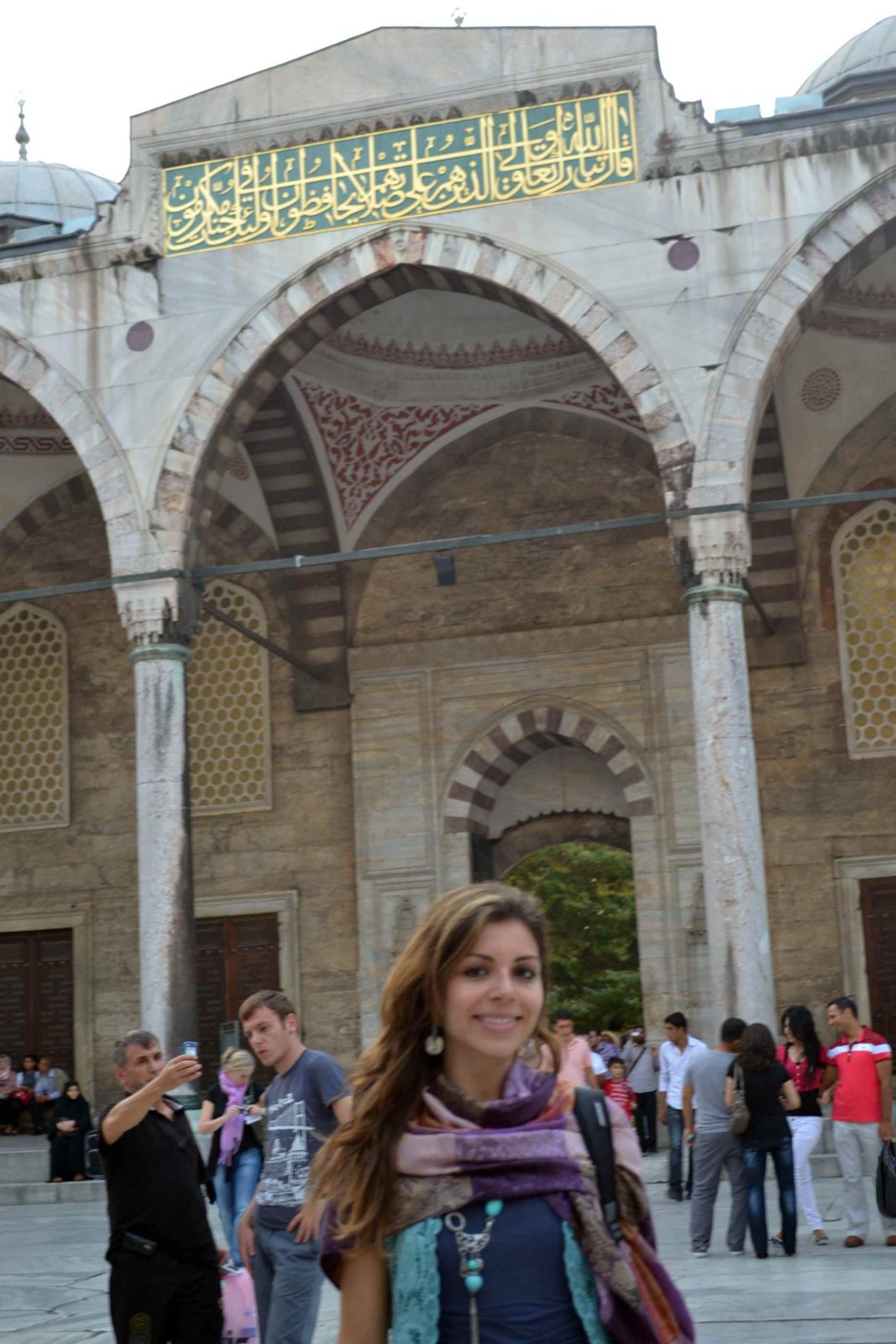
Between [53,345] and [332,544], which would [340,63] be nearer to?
[53,345]

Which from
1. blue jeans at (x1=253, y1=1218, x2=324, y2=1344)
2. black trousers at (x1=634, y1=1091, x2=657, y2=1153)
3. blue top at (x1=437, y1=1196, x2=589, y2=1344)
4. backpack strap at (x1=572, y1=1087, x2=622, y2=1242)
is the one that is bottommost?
black trousers at (x1=634, y1=1091, x2=657, y2=1153)

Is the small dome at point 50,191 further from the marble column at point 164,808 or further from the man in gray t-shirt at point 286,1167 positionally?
the man in gray t-shirt at point 286,1167

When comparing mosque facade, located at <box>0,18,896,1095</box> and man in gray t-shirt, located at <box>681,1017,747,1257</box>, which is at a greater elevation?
mosque facade, located at <box>0,18,896,1095</box>

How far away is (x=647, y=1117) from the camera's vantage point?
38.4 ft

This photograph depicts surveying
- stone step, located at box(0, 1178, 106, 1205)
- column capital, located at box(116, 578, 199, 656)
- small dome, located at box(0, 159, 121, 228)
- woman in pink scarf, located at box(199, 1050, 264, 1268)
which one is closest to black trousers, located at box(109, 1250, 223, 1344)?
woman in pink scarf, located at box(199, 1050, 264, 1268)

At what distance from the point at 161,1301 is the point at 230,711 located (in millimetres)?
11339

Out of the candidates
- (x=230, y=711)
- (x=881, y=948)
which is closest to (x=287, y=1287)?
(x=881, y=948)

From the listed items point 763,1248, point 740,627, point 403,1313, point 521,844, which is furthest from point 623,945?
point 403,1313

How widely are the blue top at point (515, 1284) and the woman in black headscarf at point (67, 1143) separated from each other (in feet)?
32.5

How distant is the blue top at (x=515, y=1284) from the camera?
5.89 ft

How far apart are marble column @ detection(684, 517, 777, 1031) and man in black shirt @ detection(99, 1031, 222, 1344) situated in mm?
6531

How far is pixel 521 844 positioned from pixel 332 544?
284 centimetres

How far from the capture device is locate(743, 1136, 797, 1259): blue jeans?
22.3ft

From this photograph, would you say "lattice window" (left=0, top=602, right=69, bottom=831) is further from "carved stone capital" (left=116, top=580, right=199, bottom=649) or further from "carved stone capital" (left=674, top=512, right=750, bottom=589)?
"carved stone capital" (left=674, top=512, right=750, bottom=589)
